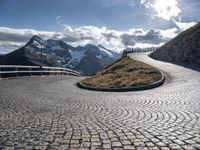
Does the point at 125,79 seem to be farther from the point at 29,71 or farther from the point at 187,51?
the point at 187,51

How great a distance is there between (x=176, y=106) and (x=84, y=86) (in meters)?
12.4

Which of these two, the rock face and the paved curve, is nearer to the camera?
the paved curve

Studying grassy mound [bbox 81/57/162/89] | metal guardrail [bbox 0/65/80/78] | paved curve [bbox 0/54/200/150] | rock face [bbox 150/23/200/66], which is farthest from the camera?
rock face [bbox 150/23/200/66]

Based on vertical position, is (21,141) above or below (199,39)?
below

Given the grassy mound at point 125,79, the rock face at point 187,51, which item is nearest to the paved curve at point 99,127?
the grassy mound at point 125,79

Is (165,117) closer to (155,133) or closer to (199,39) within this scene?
(155,133)

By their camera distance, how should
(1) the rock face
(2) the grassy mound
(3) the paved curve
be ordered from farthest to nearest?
1. (1) the rock face
2. (2) the grassy mound
3. (3) the paved curve

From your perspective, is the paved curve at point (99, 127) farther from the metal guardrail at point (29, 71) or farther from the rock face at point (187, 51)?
the rock face at point (187, 51)

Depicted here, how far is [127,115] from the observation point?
9.32 metres

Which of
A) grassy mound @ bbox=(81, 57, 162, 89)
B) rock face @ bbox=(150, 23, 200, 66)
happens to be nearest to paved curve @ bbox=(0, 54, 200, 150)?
grassy mound @ bbox=(81, 57, 162, 89)

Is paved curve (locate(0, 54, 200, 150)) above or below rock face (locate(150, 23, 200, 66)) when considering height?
below

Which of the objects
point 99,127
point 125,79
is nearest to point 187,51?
point 125,79

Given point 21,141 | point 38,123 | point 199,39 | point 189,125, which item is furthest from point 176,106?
point 199,39

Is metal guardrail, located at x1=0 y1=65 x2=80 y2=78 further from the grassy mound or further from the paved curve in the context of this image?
the paved curve
